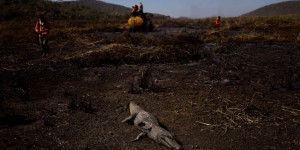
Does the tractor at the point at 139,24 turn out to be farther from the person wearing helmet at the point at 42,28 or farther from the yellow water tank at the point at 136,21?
the person wearing helmet at the point at 42,28

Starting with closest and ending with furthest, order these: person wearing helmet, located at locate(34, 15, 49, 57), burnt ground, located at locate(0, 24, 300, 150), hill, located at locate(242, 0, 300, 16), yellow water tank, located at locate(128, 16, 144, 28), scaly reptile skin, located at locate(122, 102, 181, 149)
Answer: scaly reptile skin, located at locate(122, 102, 181, 149) → burnt ground, located at locate(0, 24, 300, 150) → person wearing helmet, located at locate(34, 15, 49, 57) → yellow water tank, located at locate(128, 16, 144, 28) → hill, located at locate(242, 0, 300, 16)

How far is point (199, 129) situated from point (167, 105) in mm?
1361

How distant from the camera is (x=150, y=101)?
7.61 m

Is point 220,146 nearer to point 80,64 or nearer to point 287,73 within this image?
point 287,73

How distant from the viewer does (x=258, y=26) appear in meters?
22.5

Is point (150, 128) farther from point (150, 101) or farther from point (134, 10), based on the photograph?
point (134, 10)

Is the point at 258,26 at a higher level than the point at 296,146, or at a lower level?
higher

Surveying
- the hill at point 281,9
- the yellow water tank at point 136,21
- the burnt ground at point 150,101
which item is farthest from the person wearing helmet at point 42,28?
the hill at point 281,9

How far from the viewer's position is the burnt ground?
5746mm

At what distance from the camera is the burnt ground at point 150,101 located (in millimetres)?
5746

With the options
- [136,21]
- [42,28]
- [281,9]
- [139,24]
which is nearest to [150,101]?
[42,28]

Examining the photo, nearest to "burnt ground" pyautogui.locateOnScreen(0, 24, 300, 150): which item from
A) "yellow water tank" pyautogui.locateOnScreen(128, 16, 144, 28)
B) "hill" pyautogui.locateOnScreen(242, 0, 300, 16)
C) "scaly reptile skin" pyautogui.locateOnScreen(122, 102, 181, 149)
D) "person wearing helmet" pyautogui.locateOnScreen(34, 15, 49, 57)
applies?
"scaly reptile skin" pyautogui.locateOnScreen(122, 102, 181, 149)

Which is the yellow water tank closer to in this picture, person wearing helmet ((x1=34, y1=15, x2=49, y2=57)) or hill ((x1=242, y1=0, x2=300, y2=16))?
person wearing helmet ((x1=34, y1=15, x2=49, y2=57))

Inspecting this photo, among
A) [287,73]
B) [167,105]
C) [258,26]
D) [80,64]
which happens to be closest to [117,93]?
[167,105]
